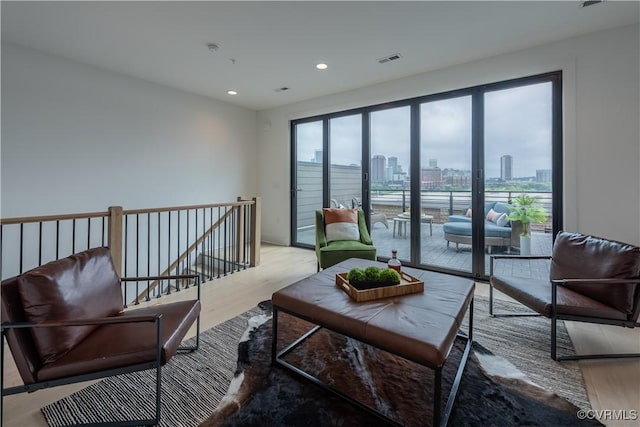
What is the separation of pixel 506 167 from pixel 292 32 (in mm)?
2844

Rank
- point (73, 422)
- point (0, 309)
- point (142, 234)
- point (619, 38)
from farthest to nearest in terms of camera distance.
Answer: point (142, 234), point (619, 38), point (73, 422), point (0, 309)

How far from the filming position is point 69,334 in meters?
1.49

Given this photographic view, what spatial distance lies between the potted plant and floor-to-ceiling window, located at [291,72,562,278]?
0.02 meters

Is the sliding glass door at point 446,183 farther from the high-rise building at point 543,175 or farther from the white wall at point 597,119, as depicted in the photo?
the high-rise building at point 543,175

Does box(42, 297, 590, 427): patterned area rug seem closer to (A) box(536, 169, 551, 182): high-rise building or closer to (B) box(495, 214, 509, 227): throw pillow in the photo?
(B) box(495, 214, 509, 227): throw pillow

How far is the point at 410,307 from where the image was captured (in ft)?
5.69

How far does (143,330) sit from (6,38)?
368cm

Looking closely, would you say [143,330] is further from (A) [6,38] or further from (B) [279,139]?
(B) [279,139]

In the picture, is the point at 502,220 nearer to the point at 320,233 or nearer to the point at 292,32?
the point at 320,233

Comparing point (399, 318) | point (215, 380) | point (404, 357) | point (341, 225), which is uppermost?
point (341, 225)

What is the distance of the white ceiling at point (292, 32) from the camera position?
2.57m

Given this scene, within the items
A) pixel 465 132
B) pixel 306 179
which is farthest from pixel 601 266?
pixel 306 179

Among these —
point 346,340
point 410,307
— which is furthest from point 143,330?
point 410,307

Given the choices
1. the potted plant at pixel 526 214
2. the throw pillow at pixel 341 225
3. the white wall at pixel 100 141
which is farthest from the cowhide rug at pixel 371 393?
the white wall at pixel 100 141
